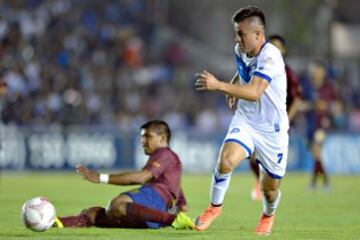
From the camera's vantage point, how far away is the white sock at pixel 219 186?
1118 cm

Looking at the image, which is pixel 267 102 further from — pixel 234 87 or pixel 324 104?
pixel 324 104

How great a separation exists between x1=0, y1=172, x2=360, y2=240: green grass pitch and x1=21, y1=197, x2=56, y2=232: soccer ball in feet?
0.35

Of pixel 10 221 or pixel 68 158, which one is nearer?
pixel 10 221

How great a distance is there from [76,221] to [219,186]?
1627 millimetres

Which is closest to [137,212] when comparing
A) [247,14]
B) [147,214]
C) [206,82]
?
[147,214]

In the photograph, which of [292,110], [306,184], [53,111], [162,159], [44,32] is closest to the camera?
[162,159]

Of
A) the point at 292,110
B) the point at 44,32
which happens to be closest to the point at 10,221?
the point at 292,110

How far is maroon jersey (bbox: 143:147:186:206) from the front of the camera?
11.4 metres

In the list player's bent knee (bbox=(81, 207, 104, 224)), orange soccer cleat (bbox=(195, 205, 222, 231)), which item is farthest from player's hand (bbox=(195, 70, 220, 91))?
player's bent knee (bbox=(81, 207, 104, 224))

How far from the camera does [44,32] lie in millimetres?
30562

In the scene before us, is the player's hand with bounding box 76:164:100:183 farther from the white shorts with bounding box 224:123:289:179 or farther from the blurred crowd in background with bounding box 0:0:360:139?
the blurred crowd in background with bounding box 0:0:360:139

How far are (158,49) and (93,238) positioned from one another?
2256 cm

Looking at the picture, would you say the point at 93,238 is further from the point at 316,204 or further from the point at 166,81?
the point at 166,81

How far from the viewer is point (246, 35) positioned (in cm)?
1100
